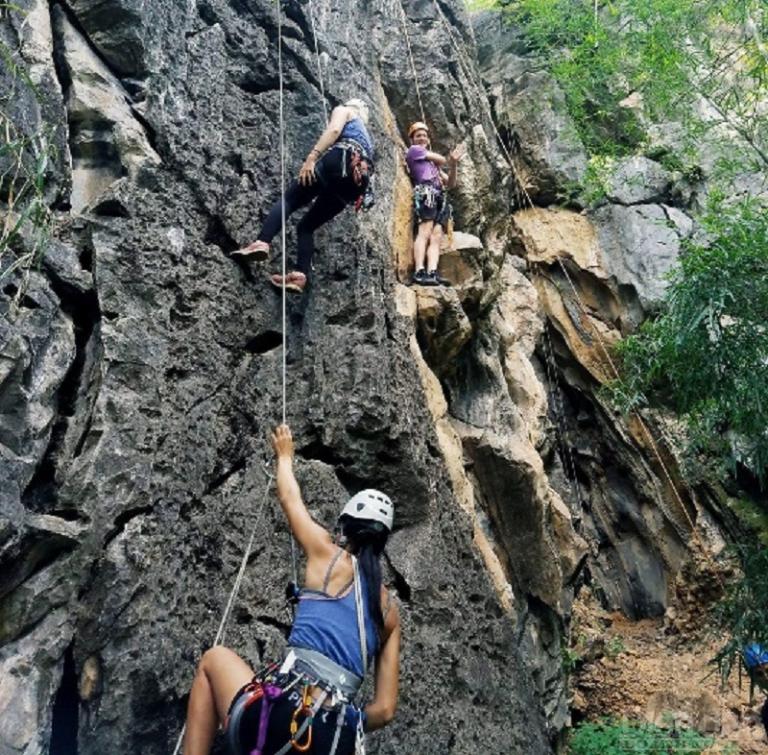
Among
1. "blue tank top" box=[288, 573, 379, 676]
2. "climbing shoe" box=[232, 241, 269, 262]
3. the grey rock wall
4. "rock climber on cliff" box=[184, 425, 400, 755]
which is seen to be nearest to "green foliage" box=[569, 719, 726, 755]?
the grey rock wall

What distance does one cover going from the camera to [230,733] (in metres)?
2.57

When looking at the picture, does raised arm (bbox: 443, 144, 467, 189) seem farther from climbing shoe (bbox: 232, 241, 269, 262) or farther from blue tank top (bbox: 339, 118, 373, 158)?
climbing shoe (bbox: 232, 241, 269, 262)

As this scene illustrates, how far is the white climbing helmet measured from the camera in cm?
315

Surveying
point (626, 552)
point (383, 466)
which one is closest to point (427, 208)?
point (383, 466)

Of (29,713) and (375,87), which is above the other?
(375,87)

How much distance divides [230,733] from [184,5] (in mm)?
5079

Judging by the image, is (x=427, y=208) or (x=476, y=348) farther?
(x=476, y=348)

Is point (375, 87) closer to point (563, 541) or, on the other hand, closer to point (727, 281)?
point (727, 281)

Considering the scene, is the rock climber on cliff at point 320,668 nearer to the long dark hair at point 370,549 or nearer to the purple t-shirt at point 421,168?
the long dark hair at point 370,549

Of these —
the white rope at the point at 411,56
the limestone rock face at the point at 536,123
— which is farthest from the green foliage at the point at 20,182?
the limestone rock face at the point at 536,123

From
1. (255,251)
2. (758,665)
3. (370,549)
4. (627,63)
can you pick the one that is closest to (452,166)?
(255,251)

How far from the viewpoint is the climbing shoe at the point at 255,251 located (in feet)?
15.4

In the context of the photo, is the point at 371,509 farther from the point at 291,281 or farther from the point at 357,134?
the point at 357,134

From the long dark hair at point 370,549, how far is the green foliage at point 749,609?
14.1 feet
